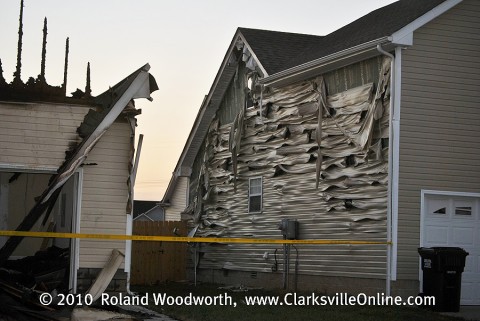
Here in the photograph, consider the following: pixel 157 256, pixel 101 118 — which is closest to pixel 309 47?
pixel 157 256

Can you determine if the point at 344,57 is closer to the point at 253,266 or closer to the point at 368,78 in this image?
the point at 368,78

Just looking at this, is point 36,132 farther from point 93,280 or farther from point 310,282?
point 310,282

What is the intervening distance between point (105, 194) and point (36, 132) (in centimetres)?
199

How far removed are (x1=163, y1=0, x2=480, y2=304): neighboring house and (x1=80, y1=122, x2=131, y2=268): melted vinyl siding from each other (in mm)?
5359

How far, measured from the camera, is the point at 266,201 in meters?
24.8

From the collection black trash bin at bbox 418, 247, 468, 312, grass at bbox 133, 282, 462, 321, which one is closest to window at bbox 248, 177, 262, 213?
grass at bbox 133, 282, 462, 321

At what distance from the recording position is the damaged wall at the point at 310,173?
64.4 feet

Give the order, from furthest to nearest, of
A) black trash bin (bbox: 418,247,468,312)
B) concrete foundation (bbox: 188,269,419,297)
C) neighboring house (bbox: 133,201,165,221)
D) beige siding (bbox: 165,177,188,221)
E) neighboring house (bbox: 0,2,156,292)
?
neighboring house (bbox: 133,201,165,221)
beige siding (bbox: 165,177,188,221)
concrete foundation (bbox: 188,269,419,297)
neighboring house (bbox: 0,2,156,292)
black trash bin (bbox: 418,247,468,312)

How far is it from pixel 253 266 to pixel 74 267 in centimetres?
781

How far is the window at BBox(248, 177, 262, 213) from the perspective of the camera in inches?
994

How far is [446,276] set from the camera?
17.7 meters

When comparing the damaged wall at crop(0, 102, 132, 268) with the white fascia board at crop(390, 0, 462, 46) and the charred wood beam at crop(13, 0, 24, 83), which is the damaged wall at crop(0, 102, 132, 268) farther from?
the white fascia board at crop(390, 0, 462, 46)

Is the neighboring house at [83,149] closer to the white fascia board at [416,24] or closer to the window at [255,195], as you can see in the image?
the white fascia board at [416,24]

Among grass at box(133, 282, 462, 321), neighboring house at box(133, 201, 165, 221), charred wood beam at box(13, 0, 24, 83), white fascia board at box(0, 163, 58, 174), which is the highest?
charred wood beam at box(13, 0, 24, 83)
